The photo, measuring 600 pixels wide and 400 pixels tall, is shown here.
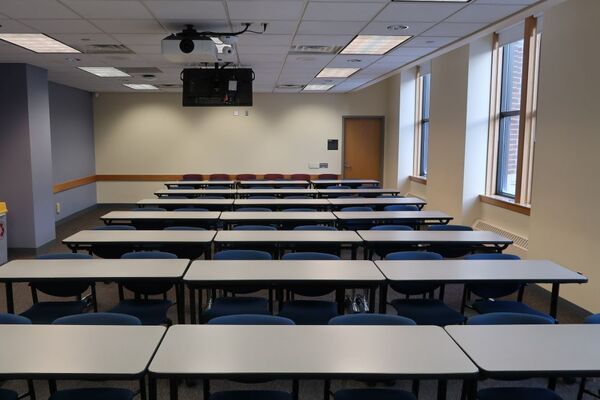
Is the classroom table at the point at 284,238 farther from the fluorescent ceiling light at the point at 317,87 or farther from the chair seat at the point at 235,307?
the fluorescent ceiling light at the point at 317,87

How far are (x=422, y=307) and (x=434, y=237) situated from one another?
118cm

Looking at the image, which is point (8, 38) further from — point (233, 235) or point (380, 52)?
point (380, 52)

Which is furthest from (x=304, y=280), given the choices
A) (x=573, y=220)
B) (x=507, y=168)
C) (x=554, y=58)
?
(x=507, y=168)

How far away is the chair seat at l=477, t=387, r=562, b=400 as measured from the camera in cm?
245

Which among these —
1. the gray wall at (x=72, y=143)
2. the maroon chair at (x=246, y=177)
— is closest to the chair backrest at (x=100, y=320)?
the gray wall at (x=72, y=143)

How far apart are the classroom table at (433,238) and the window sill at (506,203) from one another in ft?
5.75

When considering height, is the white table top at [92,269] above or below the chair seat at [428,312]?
above

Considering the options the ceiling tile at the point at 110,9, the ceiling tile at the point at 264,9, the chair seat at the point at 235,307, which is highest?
the ceiling tile at the point at 264,9

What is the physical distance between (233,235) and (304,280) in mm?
1693

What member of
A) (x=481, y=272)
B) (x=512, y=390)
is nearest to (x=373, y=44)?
(x=481, y=272)

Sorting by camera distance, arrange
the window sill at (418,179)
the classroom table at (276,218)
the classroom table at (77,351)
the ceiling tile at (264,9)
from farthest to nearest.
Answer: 1. the window sill at (418,179)
2. the classroom table at (276,218)
3. the ceiling tile at (264,9)
4. the classroom table at (77,351)

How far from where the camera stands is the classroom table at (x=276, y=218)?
18.5 ft

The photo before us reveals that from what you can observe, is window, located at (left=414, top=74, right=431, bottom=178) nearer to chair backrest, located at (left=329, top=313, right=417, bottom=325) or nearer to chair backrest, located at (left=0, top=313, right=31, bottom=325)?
chair backrest, located at (left=329, top=313, right=417, bottom=325)

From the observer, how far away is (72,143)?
10625 mm
